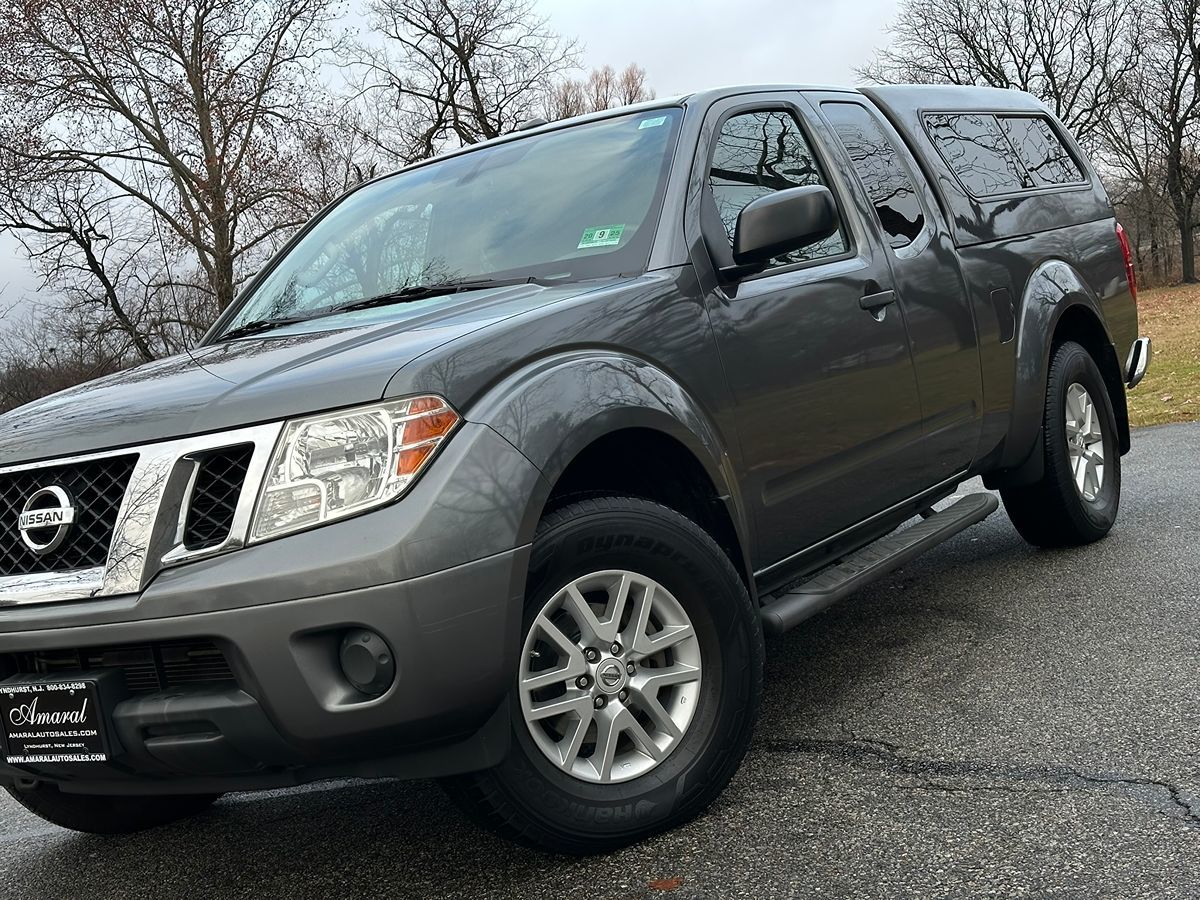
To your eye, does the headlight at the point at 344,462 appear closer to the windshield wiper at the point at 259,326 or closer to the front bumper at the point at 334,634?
the front bumper at the point at 334,634

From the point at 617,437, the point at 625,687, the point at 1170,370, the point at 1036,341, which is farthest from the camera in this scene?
the point at 1170,370

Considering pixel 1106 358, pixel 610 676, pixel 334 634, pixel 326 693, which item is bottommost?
pixel 610 676

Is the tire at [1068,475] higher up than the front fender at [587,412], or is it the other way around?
the front fender at [587,412]

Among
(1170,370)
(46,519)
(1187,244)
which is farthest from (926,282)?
(1187,244)

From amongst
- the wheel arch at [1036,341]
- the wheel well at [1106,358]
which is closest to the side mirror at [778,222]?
the wheel arch at [1036,341]

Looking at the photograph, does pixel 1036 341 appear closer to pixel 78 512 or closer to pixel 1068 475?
pixel 1068 475

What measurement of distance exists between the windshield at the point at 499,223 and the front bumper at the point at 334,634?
3.42ft

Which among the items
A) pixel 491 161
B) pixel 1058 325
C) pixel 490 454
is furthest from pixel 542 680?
pixel 1058 325

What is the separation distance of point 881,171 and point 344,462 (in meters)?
2.64

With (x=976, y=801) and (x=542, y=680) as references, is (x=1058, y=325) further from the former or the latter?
(x=542, y=680)

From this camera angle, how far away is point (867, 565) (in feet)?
12.3

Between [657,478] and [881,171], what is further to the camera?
[881,171]

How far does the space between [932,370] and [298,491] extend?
245 centimetres

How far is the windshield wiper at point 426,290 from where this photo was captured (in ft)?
10.9
